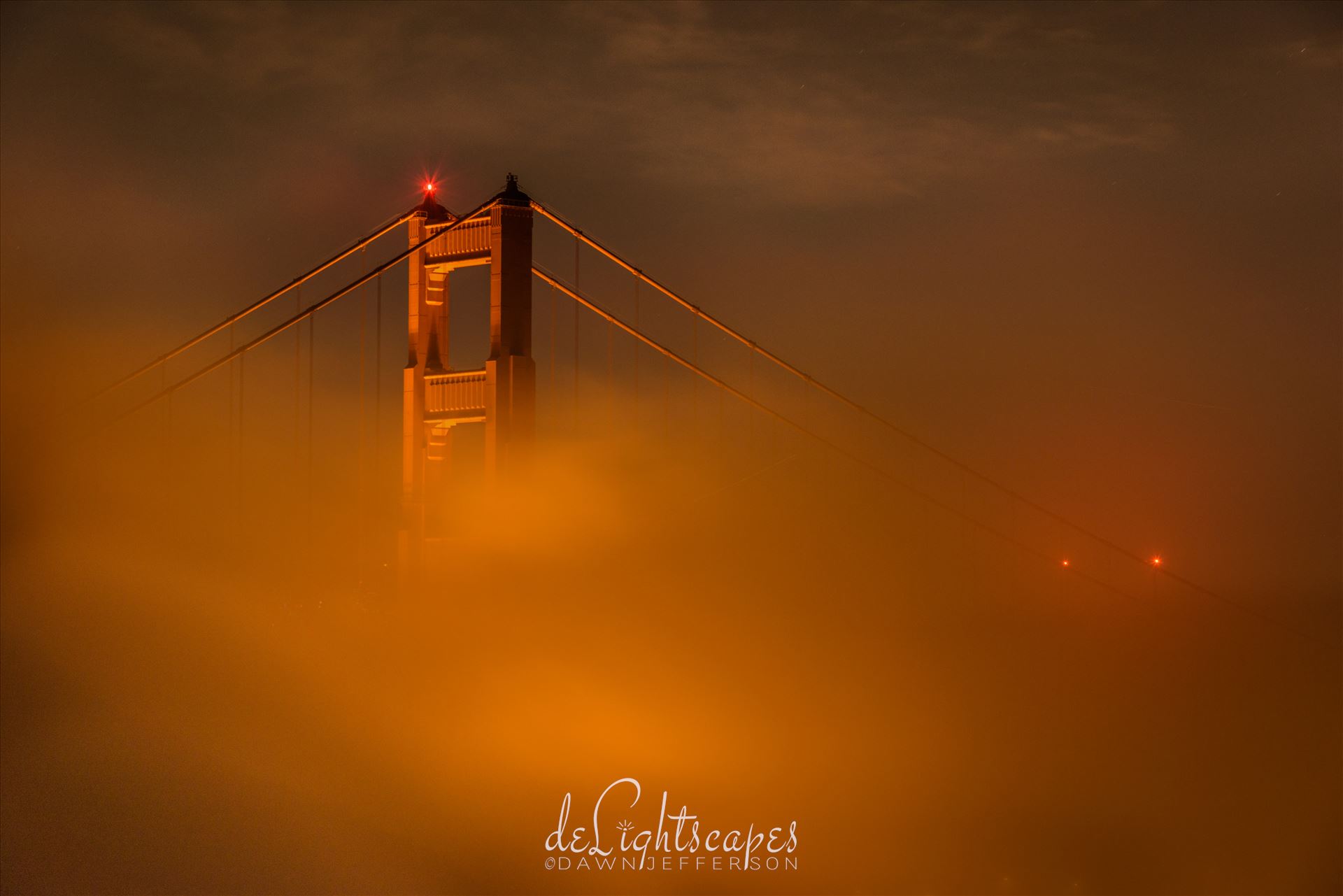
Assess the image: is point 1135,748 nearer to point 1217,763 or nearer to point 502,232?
point 1217,763

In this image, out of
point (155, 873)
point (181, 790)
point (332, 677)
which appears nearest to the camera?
point (155, 873)

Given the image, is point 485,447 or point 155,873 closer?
point 155,873

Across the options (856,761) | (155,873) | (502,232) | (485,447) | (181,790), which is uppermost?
(502,232)

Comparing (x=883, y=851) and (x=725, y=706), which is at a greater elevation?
(x=725, y=706)

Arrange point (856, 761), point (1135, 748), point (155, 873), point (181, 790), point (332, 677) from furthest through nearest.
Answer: point (1135, 748) → point (856, 761) → point (332, 677) → point (181, 790) → point (155, 873)

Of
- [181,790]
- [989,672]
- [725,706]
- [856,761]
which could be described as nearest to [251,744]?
[181,790]

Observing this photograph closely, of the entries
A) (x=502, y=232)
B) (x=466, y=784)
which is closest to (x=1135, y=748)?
(x=466, y=784)

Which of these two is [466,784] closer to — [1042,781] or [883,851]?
[883,851]
